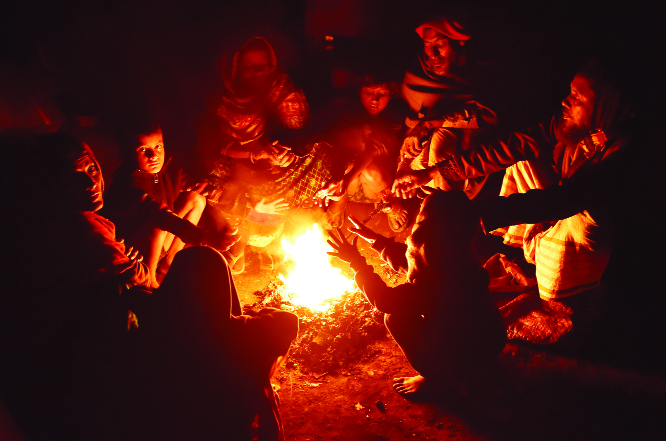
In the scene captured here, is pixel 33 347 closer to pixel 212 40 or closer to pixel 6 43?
pixel 212 40

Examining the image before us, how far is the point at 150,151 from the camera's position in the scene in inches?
189

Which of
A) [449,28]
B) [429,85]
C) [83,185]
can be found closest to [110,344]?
[83,185]

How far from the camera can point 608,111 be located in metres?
3.64

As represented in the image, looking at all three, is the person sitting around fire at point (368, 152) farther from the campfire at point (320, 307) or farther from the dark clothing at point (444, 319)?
the dark clothing at point (444, 319)

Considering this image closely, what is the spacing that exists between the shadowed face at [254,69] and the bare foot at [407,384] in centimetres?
519

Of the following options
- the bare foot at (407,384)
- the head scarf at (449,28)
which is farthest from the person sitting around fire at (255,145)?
the bare foot at (407,384)

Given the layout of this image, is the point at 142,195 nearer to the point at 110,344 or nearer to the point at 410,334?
the point at 110,344

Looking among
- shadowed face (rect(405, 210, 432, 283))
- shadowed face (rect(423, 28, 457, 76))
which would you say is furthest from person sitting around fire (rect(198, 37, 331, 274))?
shadowed face (rect(405, 210, 432, 283))

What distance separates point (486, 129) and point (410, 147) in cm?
141

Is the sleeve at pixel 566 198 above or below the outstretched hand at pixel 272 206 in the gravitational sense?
above

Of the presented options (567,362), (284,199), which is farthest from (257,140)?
(567,362)

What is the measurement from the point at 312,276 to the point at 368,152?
2.66 m

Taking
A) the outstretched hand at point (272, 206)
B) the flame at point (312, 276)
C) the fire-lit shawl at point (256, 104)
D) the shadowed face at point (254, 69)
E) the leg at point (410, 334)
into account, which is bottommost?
the flame at point (312, 276)

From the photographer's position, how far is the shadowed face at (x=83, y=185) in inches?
108
